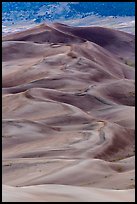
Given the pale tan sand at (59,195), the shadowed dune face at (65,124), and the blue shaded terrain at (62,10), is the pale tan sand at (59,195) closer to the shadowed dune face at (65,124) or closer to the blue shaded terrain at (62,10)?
the shadowed dune face at (65,124)

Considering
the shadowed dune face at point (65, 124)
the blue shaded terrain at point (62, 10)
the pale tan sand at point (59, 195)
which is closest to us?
the pale tan sand at point (59, 195)

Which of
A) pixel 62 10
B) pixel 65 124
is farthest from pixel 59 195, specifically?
pixel 62 10

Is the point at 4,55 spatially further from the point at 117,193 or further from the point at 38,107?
the point at 117,193

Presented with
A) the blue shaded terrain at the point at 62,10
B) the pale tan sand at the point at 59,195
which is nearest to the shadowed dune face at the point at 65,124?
the pale tan sand at the point at 59,195

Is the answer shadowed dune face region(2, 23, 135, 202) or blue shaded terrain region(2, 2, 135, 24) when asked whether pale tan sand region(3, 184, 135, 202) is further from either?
blue shaded terrain region(2, 2, 135, 24)

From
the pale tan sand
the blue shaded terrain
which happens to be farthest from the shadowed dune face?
the blue shaded terrain

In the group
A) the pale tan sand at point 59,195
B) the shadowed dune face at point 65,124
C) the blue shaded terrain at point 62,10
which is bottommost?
the blue shaded terrain at point 62,10

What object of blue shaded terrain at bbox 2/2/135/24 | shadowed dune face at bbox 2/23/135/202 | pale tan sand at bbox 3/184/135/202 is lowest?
blue shaded terrain at bbox 2/2/135/24

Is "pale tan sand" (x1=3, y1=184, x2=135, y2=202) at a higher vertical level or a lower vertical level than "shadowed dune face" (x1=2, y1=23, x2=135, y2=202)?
higher
